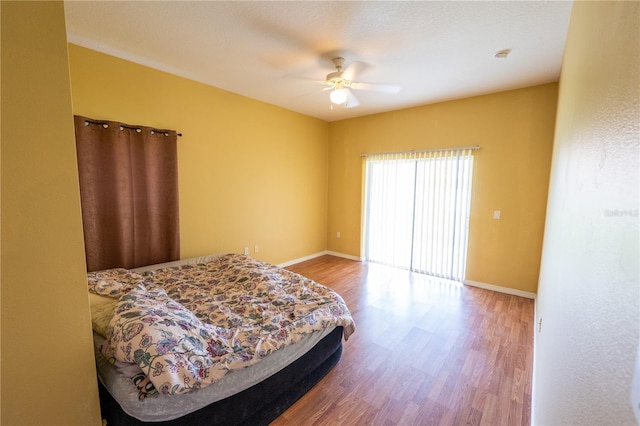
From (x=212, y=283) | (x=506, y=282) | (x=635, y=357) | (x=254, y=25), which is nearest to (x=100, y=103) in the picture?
(x=254, y=25)

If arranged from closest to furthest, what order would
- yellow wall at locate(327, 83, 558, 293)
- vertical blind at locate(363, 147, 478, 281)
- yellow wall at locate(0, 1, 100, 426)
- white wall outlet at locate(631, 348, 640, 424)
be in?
1. white wall outlet at locate(631, 348, 640, 424)
2. yellow wall at locate(0, 1, 100, 426)
3. yellow wall at locate(327, 83, 558, 293)
4. vertical blind at locate(363, 147, 478, 281)

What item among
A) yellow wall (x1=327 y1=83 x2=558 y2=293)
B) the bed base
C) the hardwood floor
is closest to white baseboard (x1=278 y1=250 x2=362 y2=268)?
the hardwood floor

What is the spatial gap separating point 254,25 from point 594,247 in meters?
2.45

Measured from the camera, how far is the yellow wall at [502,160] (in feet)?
10.6

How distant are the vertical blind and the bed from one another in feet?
7.83

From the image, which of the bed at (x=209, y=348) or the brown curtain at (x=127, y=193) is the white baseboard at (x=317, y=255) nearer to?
the brown curtain at (x=127, y=193)

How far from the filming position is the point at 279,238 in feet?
15.1

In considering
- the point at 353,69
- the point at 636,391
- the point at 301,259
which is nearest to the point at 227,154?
the point at 353,69

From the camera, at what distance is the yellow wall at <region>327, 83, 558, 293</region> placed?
3244 mm

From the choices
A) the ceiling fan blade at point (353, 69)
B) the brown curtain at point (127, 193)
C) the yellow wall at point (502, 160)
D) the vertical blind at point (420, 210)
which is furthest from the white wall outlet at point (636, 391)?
the vertical blind at point (420, 210)

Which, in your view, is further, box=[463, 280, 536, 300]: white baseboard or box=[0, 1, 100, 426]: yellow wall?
box=[463, 280, 536, 300]: white baseboard

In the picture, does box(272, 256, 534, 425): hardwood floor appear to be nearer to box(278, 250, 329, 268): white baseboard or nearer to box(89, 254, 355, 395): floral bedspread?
box(89, 254, 355, 395): floral bedspread

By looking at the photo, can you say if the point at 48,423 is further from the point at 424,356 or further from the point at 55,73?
the point at 424,356

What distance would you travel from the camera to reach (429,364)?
216 centimetres
